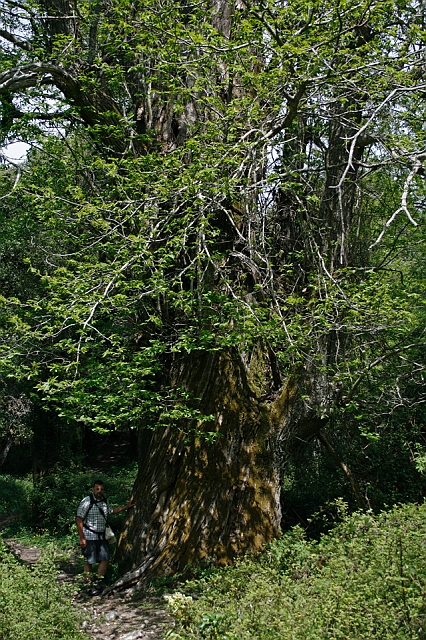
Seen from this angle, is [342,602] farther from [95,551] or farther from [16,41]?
[16,41]

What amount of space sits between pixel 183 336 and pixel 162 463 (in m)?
2.45

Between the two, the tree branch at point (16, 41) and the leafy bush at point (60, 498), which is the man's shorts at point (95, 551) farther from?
the tree branch at point (16, 41)

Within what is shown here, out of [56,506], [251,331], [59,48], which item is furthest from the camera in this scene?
[56,506]

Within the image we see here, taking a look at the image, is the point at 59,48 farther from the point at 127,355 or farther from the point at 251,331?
the point at 251,331

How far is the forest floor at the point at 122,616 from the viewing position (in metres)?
6.38

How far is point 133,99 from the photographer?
10328 mm

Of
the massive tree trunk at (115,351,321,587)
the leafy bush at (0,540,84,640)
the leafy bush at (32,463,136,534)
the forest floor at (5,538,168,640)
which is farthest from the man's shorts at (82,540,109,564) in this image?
the leafy bush at (32,463,136,534)

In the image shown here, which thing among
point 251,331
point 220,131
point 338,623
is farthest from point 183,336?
point 338,623

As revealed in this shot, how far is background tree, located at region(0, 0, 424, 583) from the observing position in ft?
23.4

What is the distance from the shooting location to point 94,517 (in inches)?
345

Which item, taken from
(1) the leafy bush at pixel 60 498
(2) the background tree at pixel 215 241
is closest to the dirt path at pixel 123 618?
(2) the background tree at pixel 215 241

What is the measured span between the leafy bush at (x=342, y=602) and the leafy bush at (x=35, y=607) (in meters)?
1.11

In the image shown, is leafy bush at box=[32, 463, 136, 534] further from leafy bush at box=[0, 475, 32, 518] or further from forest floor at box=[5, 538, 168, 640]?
forest floor at box=[5, 538, 168, 640]

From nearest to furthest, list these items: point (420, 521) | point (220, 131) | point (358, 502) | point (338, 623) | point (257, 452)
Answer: point (338, 623), point (420, 521), point (220, 131), point (257, 452), point (358, 502)
